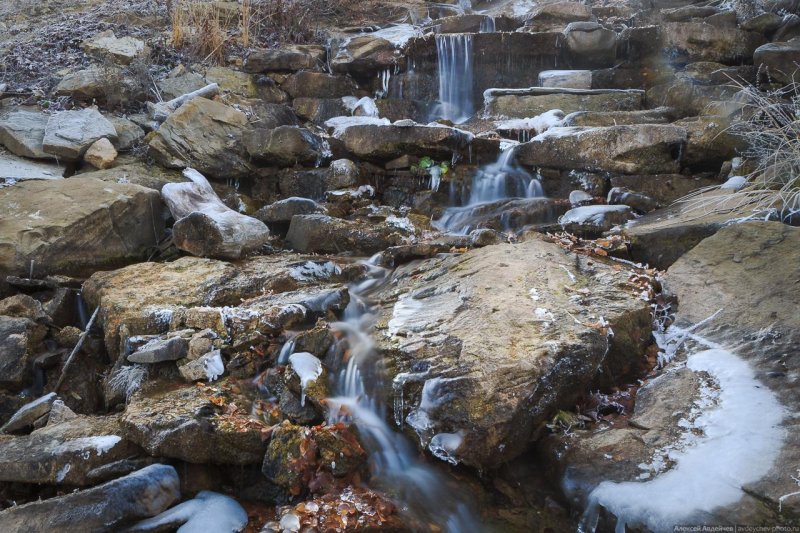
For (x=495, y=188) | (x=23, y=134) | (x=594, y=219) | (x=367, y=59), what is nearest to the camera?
(x=594, y=219)

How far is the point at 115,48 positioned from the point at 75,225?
5.40 meters

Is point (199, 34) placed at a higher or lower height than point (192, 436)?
higher

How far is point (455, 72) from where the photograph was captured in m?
10.2

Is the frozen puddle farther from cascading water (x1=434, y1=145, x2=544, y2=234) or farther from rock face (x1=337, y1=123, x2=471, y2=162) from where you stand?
rock face (x1=337, y1=123, x2=471, y2=162)

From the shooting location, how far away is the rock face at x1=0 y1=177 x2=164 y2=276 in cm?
565

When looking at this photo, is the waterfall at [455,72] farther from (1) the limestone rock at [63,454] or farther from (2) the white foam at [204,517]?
(2) the white foam at [204,517]

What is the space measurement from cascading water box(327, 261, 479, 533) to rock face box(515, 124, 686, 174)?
389 cm

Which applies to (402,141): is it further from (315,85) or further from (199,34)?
(199,34)

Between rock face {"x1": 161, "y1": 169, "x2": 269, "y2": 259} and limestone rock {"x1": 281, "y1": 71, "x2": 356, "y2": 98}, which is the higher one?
limestone rock {"x1": 281, "y1": 71, "x2": 356, "y2": 98}

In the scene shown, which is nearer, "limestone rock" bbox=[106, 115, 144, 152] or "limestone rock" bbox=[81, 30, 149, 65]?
"limestone rock" bbox=[106, 115, 144, 152]

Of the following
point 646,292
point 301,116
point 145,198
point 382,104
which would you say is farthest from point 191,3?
point 646,292

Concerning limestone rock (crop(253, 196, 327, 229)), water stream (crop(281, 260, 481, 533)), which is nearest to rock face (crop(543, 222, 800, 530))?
water stream (crop(281, 260, 481, 533))

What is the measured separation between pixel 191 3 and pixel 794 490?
12.2m

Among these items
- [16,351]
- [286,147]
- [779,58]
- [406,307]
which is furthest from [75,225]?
[779,58]
